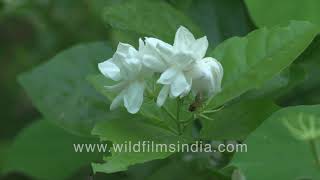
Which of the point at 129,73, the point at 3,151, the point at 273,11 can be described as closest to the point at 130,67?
the point at 129,73

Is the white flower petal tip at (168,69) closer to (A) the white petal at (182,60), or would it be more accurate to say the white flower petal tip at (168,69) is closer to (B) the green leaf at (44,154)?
(A) the white petal at (182,60)

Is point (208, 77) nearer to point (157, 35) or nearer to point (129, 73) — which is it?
point (129, 73)

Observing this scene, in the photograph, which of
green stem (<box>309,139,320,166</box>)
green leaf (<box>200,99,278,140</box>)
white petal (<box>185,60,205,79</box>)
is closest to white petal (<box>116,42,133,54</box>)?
white petal (<box>185,60,205,79</box>)

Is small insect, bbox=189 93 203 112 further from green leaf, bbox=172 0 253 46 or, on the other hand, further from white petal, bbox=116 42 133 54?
green leaf, bbox=172 0 253 46

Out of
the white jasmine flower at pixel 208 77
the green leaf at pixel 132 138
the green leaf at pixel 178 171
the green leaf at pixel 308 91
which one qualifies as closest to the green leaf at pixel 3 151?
the green leaf at pixel 178 171

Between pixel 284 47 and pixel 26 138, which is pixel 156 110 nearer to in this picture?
pixel 284 47

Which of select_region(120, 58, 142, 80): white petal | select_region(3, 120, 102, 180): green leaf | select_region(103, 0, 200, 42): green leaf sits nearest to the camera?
select_region(120, 58, 142, 80): white petal
